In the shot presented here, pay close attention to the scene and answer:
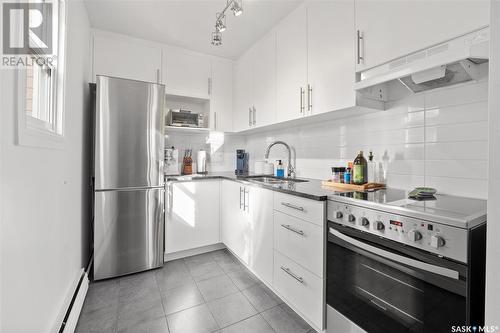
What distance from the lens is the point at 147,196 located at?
2215mm

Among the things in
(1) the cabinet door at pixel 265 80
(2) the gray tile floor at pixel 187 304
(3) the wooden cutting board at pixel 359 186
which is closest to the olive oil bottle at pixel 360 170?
(3) the wooden cutting board at pixel 359 186

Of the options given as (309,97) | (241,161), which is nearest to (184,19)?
(309,97)

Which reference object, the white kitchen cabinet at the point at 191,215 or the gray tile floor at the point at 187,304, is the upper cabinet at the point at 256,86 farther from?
the gray tile floor at the point at 187,304

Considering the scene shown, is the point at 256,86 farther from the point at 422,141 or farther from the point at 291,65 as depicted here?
the point at 422,141

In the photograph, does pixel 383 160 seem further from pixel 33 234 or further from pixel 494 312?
pixel 33 234

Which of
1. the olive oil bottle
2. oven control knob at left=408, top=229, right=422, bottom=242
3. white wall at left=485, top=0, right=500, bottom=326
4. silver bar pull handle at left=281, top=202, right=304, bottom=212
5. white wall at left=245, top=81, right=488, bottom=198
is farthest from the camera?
the olive oil bottle

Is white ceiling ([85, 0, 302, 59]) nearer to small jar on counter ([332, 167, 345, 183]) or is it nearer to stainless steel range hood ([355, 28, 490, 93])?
stainless steel range hood ([355, 28, 490, 93])

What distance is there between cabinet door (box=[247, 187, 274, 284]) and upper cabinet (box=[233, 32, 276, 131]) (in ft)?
2.69

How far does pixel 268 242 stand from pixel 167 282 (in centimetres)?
102

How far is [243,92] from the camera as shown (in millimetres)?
2850

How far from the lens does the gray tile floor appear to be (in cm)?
150

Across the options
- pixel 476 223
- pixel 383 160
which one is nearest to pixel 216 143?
pixel 383 160

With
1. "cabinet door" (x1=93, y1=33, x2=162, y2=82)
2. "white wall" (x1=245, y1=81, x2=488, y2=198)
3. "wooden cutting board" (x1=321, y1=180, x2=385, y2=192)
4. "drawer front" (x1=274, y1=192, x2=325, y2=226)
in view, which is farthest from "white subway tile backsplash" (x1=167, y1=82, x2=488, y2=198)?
"cabinet door" (x1=93, y1=33, x2=162, y2=82)

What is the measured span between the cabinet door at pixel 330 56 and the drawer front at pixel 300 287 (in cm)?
115
